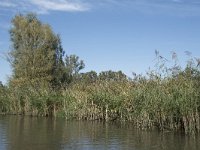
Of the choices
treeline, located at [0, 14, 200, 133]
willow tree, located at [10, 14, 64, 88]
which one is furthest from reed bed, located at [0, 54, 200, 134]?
willow tree, located at [10, 14, 64, 88]

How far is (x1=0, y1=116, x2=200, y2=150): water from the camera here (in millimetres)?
17672

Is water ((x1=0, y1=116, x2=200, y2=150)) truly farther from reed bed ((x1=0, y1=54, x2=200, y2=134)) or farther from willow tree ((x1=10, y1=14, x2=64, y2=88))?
willow tree ((x1=10, y1=14, x2=64, y2=88))

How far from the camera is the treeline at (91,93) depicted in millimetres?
21672

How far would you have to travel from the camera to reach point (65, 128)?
1005 inches

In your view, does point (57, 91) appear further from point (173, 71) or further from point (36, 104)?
point (173, 71)

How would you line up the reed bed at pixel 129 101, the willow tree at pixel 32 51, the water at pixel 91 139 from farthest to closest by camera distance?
the willow tree at pixel 32 51 → the reed bed at pixel 129 101 → the water at pixel 91 139

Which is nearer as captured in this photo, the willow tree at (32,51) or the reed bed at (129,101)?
Result: the reed bed at (129,101)

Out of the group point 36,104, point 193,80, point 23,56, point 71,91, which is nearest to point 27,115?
point 36,104

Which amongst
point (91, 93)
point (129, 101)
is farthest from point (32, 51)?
point (129, 101)

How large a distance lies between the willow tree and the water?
2629 centimetres

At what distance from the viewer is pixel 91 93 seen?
31656mm

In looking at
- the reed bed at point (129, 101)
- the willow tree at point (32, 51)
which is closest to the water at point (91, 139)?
the reed bed at point (129, 101)

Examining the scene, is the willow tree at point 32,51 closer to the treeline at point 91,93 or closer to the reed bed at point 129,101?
the treeline at point 91,93

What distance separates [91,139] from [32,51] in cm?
3301
